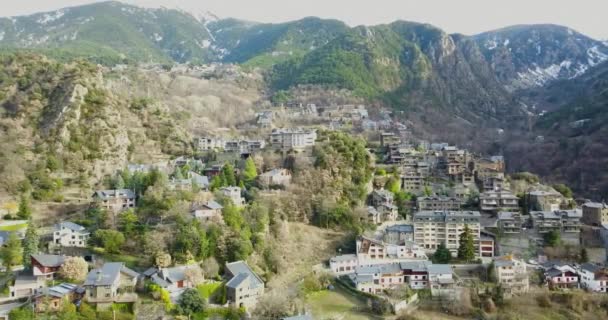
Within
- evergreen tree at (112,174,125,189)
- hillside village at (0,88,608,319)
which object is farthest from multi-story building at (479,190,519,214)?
evergreen tree at (112,174,125,189)

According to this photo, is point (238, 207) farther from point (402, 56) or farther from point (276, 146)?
point (402, 56)

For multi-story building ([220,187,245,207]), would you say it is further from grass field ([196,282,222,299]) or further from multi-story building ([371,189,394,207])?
multi-story building ([371,189,394,207])

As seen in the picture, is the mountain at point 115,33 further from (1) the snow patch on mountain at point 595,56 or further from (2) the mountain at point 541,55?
(1) the snow patch on mountain at point 595,56

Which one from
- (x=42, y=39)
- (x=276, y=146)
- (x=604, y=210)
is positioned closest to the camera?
(x=604, y=210)

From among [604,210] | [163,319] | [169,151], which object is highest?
[169,151]

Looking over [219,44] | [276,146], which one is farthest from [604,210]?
[219,44]

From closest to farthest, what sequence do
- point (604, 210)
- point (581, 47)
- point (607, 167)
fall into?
point (604, 210), point (607, 167), point (581, 47)

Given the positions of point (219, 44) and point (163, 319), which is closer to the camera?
point (163, 319)

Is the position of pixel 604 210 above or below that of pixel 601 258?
above
